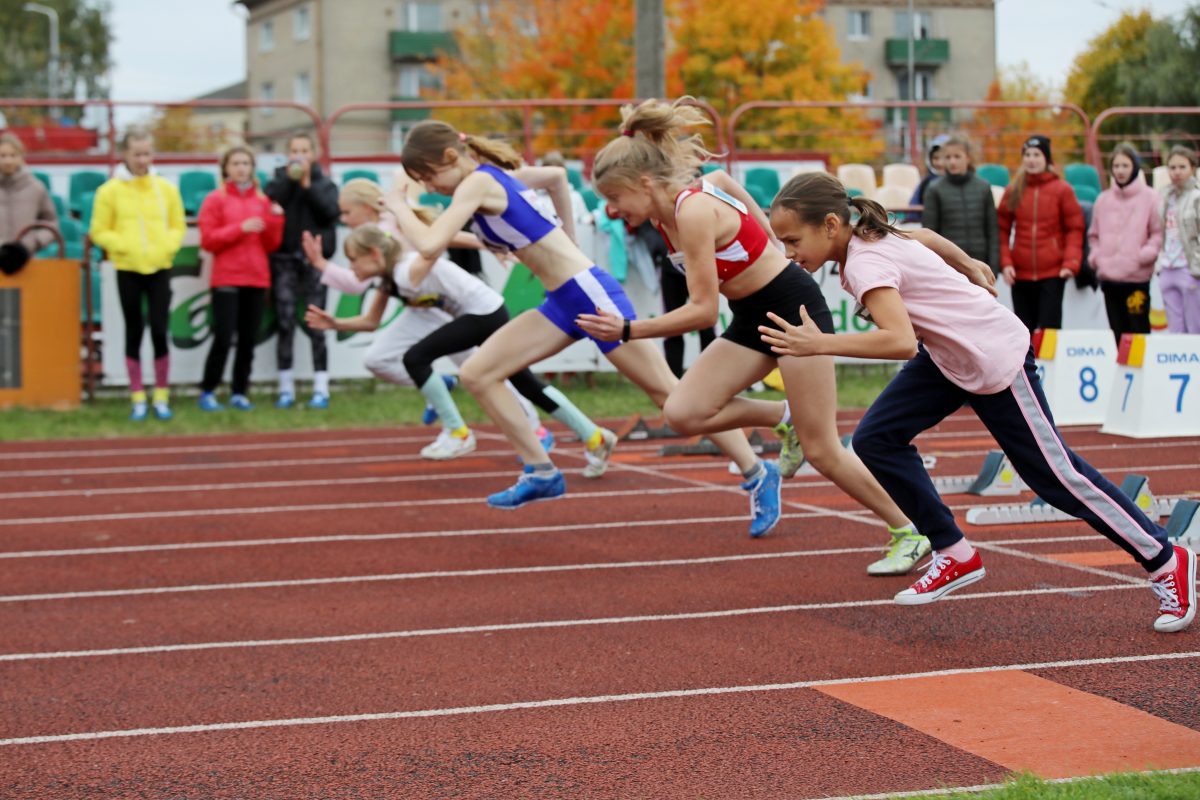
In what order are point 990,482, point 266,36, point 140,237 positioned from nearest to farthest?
point 990,482 < point 140,237 < point 266,36

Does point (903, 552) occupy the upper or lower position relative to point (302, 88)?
lower

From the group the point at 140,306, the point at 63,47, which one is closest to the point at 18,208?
the point at 140,306

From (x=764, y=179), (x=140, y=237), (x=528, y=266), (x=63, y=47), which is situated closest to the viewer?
(x=528, y=266)

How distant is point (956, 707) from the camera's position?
4.59m

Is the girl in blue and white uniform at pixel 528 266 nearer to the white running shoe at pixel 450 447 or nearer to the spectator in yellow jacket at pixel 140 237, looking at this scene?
the white running shoe at pixel 450 447

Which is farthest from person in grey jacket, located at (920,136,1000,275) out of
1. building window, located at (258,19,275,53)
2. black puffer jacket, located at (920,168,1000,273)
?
building window, located at (258,19,275,53)

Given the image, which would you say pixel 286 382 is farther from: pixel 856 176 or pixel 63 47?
pixel 63 47

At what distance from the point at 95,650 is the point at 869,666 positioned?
2.83 m

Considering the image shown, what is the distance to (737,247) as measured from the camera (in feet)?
21.5

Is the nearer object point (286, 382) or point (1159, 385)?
point (1159, 385)

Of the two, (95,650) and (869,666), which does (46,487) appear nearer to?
(95,650)

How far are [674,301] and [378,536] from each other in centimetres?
493

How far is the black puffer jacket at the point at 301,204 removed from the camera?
1397 centimetres

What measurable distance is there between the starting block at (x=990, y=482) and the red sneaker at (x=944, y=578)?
9.65 feet
